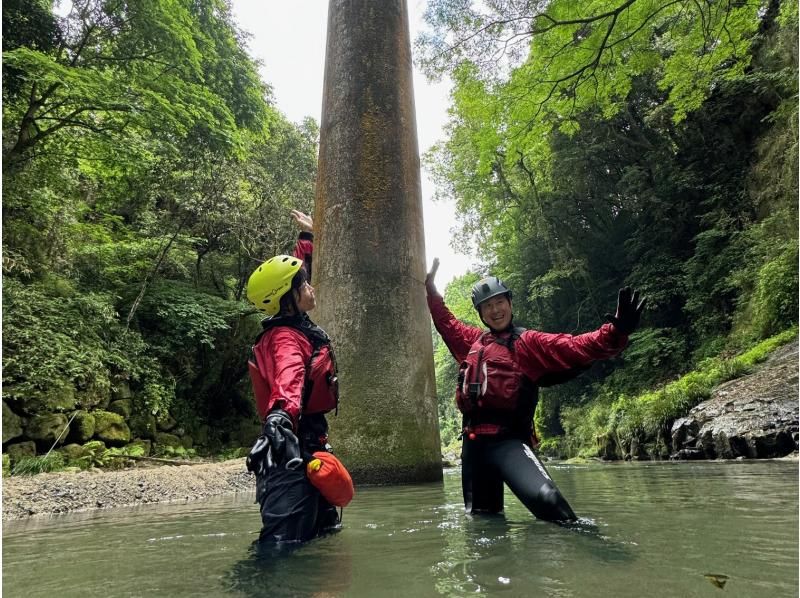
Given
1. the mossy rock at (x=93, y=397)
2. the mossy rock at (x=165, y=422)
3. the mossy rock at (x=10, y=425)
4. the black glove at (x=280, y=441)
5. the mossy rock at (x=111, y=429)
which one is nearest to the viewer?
the black glove at (x=280, y=441)

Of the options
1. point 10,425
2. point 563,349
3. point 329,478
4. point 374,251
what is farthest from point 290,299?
point 10,425

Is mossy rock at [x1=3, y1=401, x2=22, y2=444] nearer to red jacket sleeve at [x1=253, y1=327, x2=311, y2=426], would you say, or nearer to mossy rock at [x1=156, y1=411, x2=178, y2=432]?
mossy rock at [x1=156, y1=411, x2=178, y2=432]

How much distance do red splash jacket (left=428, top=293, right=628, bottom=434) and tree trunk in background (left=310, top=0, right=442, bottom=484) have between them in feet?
8.32

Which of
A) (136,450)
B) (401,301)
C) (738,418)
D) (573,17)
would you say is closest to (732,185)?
(738,418)

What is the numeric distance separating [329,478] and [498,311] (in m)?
1.70

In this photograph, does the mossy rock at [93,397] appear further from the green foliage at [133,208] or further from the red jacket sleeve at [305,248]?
the red jacket sleeve at [305,248]

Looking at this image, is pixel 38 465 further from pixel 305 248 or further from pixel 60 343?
pixel 305 248

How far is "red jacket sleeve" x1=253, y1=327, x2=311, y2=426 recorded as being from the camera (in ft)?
7.88

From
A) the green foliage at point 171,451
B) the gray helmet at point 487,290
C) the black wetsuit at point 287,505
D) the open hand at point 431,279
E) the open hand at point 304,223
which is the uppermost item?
the open hand at point 304,223

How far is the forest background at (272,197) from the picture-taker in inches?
314

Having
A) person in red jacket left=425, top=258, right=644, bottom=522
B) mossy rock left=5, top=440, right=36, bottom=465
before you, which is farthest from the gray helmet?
mossy rock left=5, top=440, right=36, bottom=465

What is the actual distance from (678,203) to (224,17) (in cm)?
1737

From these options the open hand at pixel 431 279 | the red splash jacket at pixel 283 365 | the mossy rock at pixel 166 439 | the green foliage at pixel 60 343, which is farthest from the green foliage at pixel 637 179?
the mossy rock at pixel 166 439

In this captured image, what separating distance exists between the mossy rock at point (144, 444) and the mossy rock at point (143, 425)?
0.55 ft
